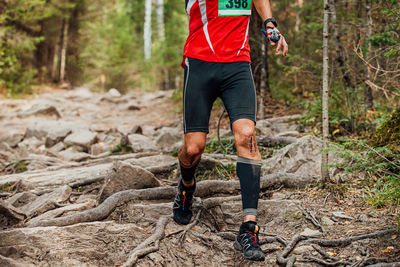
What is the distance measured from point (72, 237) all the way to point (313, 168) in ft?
11.2

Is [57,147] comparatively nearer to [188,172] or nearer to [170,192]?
[170,192]

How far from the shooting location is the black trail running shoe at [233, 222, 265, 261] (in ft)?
9.26

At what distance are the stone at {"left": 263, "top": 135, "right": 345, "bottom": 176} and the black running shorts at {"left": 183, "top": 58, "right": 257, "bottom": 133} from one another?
1992mm

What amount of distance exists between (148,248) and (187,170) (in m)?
0.92

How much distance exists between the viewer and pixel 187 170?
11.4 ft

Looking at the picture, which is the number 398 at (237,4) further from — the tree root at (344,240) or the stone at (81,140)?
the stone at (81,140)

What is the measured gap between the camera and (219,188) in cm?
439

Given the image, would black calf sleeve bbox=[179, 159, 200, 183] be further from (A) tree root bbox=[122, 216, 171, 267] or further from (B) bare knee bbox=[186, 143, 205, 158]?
(A) tree root bbox=[122, 216, 171, 267]

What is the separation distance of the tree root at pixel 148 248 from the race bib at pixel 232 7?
2177 millimetres

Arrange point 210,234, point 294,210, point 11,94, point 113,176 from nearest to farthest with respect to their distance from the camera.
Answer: point 210,234 → point 294,210 → point 113,176 → point 11,94

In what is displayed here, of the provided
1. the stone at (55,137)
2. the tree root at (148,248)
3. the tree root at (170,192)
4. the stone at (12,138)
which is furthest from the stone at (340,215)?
the stone at (12,138)

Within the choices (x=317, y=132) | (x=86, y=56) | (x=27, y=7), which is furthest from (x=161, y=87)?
(x=317, y=132)

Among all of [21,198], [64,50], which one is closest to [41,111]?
[21,198]

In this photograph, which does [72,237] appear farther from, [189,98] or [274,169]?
[274,169]
